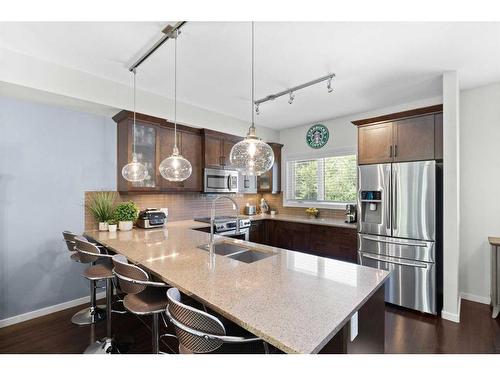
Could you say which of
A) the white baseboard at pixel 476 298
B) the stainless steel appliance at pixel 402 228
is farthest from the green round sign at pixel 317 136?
the white baseboard at pixel 476 298

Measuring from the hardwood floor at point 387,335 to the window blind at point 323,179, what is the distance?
79.2 inches

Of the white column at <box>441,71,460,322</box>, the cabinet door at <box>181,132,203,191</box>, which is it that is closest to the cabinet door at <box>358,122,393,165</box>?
the white column at <box>441,71,460,322</box>

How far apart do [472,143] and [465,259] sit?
1459 millimetres

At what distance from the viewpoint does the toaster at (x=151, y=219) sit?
3.14m

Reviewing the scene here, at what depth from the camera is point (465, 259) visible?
3086mm

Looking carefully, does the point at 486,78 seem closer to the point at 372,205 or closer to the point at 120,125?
the point at 372,205

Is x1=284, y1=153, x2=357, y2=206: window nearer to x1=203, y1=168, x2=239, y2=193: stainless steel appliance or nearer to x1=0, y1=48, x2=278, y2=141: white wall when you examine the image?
x1=203, y1=168, x2=239, y2=193: stainless steel appliance

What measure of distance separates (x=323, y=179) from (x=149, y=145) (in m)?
3.01

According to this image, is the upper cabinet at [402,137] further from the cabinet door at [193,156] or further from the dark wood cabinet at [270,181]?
the cabinet door at [193,156]

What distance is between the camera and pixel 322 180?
14.8 ft

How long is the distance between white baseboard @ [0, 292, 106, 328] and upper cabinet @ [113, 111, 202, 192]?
1411 mm

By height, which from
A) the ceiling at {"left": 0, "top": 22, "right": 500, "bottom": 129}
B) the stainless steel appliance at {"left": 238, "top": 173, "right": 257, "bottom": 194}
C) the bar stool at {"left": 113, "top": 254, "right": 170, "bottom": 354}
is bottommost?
the bar stool at {"left": 113, "top": 254, "right": 170, "bottom": 354}

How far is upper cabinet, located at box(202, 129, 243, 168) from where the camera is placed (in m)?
3.78
